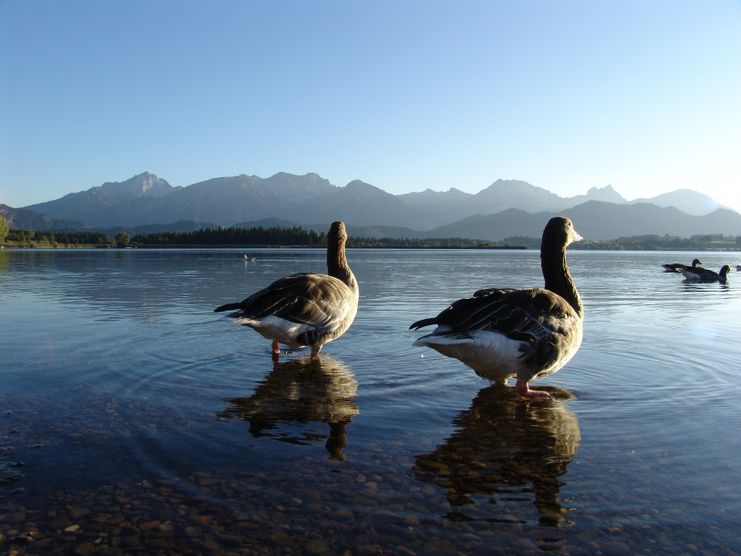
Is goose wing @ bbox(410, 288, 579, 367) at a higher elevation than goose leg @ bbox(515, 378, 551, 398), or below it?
higher

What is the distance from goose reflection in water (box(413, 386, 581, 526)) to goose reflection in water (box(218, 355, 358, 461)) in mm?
1293

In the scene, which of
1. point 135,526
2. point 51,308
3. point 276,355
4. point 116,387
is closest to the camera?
point 135,526

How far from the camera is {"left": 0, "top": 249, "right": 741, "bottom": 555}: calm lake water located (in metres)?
4.85

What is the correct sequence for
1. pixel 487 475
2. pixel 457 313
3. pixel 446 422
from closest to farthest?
pixel 487 475
pixel 446 422
pixel 457 313

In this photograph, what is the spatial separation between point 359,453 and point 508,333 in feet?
9.69

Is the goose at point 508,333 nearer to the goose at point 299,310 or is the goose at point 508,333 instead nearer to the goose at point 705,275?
the goose at point 299,310

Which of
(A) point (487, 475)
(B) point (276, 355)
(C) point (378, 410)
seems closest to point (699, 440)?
(A) point (487, 475)

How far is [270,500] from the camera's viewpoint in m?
5.39

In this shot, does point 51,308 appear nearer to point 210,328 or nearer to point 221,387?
point 210,328

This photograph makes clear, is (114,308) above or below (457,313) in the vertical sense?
below

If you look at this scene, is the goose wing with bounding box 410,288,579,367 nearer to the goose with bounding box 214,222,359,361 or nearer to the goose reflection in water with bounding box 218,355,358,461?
the goose reflection in water with bounding box 218,355,358,461

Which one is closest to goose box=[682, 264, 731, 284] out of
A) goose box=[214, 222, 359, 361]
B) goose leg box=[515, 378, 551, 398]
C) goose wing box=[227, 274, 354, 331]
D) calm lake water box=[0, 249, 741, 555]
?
calm lake water box=[0, 249, 741, 555]

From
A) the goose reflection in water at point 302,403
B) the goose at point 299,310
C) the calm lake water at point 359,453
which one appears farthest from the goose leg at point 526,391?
the goose at point 299,310

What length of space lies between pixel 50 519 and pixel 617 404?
7.70 m
